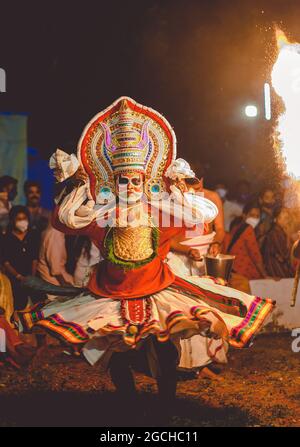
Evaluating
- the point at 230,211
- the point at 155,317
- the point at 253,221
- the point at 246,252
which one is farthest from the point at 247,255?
the point at 155,317

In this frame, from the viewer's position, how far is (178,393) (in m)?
7.16

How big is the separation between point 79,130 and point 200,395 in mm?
6595

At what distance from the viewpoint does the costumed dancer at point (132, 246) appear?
5.89m

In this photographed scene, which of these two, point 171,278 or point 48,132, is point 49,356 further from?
point 48,132

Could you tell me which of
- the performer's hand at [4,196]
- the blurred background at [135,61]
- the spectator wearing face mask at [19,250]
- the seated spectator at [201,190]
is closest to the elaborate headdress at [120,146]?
the seated spectator at [201,190]

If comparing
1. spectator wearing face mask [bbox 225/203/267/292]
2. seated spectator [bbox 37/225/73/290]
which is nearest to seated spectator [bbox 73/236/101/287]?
seated spectator [bbox 37/225/73/290]

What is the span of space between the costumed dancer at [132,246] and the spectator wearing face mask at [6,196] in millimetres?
3117

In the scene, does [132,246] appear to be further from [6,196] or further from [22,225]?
[6,196]

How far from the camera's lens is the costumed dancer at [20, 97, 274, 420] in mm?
5891

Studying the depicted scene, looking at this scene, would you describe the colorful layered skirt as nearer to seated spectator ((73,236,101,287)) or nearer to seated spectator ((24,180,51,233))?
seated spectator ((73,236,101,287))

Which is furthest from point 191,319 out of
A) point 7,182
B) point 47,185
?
point 47,185

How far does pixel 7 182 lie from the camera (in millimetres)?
9586

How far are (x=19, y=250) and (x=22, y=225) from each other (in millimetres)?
283

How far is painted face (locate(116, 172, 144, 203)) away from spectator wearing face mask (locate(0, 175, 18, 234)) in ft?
11.0
